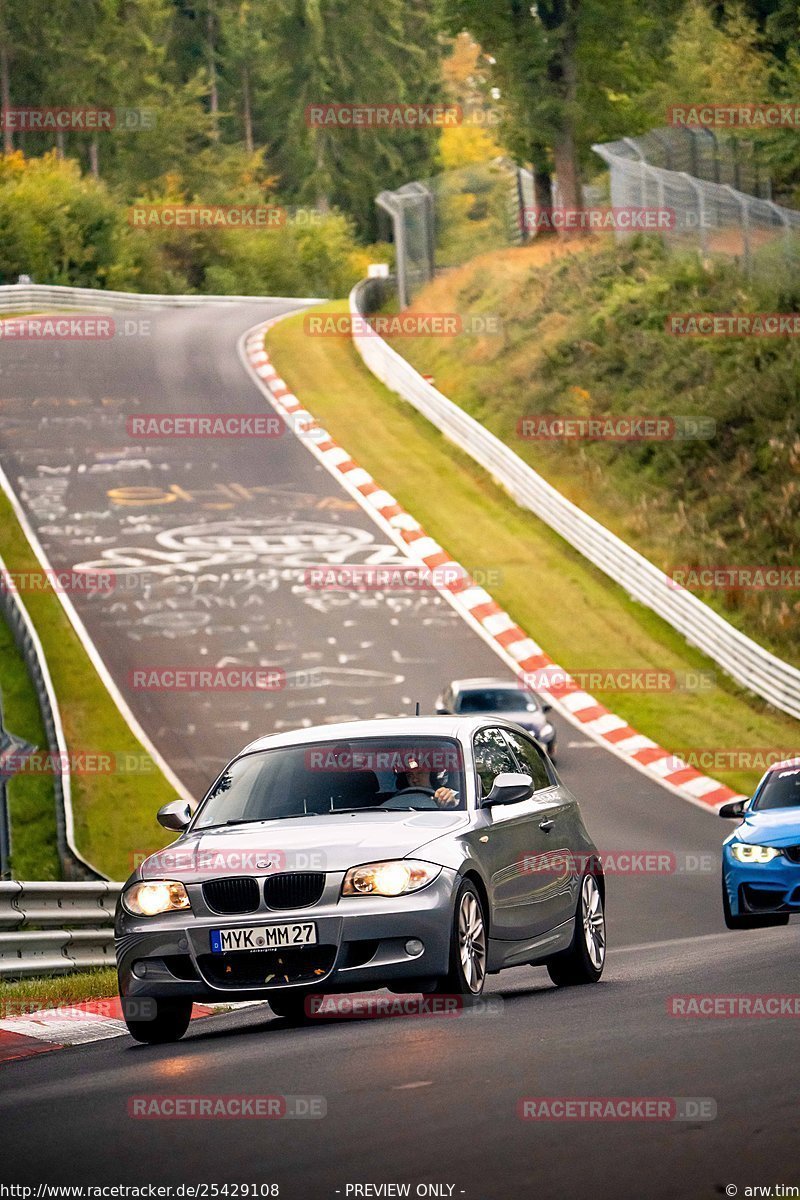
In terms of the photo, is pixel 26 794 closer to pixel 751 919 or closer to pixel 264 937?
pixel 751 919

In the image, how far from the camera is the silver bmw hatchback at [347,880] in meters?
9.84

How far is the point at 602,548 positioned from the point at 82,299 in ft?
104

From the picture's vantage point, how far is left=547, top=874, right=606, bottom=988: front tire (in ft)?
38.7

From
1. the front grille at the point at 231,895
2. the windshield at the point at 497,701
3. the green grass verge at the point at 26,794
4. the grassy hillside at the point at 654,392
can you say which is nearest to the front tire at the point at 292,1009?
the front grille at the point at 231,895

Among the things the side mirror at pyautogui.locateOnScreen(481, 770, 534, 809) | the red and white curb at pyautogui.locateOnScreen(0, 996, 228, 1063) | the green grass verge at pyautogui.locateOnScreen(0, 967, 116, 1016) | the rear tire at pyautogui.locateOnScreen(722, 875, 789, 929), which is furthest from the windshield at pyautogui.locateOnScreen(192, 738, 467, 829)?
the rear tire at pyautogui.locateOnScreen(722, 875, 789, 929)

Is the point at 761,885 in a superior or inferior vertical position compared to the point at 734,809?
inferior

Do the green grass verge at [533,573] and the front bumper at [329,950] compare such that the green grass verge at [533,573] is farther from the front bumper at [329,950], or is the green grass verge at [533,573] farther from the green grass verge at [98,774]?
the front bumper at [329,950]

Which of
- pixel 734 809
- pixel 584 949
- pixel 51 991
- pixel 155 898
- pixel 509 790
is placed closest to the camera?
pixel 155 898

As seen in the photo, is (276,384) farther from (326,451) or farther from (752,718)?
(752,718)

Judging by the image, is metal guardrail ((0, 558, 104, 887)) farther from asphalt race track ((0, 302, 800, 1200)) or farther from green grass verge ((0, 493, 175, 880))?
asphalt race track ((0, 302, 800, 1200))

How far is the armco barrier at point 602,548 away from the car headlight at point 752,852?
47.0 ft

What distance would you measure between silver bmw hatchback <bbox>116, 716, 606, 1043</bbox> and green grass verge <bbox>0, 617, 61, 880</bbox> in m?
12.9

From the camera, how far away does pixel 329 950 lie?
386 inches

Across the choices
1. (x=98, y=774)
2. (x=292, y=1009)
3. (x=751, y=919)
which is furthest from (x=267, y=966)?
(x=98, y=774)
